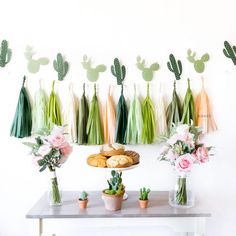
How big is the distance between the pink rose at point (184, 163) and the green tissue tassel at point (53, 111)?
73 cm

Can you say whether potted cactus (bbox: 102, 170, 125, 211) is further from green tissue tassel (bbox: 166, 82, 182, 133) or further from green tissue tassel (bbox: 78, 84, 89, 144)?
green tissue tassel (bbox: 166, 82, 182, 133)

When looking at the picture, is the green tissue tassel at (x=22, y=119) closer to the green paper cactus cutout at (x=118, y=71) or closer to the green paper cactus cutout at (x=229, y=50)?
the green paper cactus cutout at (x=118, y=71)

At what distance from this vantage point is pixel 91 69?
1863 mm

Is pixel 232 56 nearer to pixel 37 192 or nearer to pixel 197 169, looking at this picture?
pixel 197 169

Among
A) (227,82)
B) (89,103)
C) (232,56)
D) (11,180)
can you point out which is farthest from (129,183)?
(232,56)

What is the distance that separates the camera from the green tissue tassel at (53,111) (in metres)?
1.80

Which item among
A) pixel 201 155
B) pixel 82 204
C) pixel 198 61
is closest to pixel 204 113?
pixel 198 61

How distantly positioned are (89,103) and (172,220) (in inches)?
31.7

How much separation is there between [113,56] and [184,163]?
0.78 metres

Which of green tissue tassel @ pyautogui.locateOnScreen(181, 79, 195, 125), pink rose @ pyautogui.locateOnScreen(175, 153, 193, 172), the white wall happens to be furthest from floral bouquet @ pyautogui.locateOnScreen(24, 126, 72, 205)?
green tissue tassel @ pyautogui.locateOnScreen(181, 79, 195, 125)

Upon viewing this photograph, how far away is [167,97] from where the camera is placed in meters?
1.89

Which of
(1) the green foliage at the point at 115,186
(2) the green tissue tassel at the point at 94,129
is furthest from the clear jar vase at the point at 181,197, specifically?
(2) the green tissue tassel at the point at 94,129

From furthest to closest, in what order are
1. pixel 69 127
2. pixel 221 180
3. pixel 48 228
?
1. pixel 221 180
2. pixel 69 127
3. pixel 48 228

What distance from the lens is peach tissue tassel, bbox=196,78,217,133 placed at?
184cm
